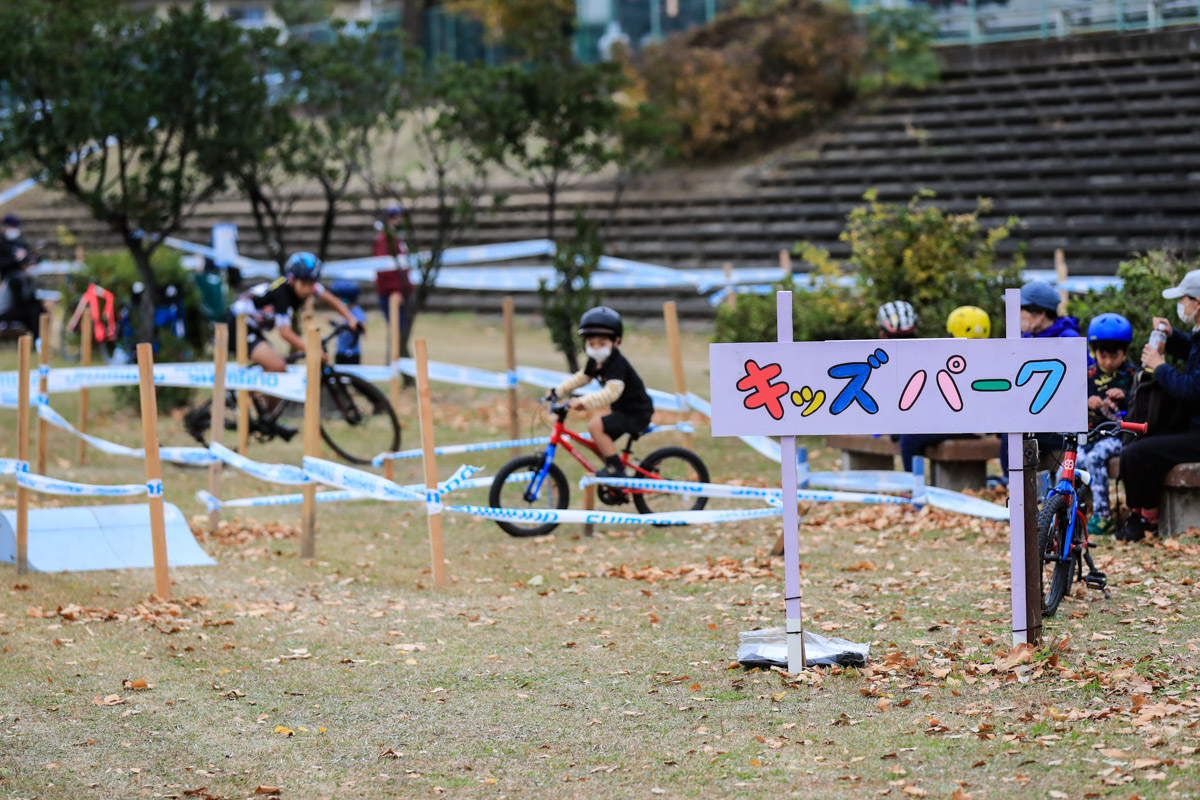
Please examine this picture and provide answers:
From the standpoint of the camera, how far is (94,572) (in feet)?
28.3

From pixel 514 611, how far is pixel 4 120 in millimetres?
11677

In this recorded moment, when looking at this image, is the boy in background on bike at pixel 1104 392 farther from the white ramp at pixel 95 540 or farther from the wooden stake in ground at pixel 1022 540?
the white ramp at pixel 95 540

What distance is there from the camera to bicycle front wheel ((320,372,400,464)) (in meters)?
11.9

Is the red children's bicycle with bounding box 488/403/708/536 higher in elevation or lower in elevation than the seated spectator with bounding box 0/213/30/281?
lower

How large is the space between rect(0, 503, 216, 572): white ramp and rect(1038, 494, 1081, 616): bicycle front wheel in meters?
5.24

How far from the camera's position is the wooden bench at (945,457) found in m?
9.80

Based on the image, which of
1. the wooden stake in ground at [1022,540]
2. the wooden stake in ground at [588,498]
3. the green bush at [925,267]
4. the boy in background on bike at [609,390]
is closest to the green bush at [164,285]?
the wooden stake in ground at [588,498]

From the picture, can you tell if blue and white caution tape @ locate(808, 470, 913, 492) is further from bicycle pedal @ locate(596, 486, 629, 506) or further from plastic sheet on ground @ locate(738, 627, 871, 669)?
plastic sheet on ground @ locate(738, 627, 871, 669)

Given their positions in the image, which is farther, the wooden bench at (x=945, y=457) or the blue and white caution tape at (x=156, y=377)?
the blue and white caution tape at (x=156, y=377)

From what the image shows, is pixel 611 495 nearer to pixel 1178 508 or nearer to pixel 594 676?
pixel 594 676

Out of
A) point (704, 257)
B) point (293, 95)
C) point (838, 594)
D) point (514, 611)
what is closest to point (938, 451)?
point (838, 594)

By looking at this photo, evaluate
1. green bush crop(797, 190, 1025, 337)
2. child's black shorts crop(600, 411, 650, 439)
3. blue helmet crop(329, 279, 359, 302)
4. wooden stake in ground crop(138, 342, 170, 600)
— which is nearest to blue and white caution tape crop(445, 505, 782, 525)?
child's black shorts crop(600, 411, 650, 439)

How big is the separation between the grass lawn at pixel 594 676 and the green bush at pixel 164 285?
6.18 metres

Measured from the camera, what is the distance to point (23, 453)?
866 cm
